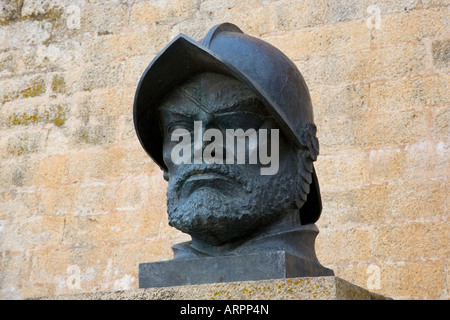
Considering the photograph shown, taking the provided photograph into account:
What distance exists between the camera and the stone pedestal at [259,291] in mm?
2158

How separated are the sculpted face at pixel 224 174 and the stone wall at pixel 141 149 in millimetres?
1645

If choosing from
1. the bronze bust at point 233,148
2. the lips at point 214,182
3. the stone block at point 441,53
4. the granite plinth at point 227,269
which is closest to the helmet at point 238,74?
the bronze bust at point 233,148

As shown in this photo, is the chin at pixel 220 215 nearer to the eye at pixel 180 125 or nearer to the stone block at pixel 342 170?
the eye at pixel 180 125

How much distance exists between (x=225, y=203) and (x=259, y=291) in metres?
0.39

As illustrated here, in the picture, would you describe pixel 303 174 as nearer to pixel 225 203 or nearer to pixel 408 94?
pixel 225 203

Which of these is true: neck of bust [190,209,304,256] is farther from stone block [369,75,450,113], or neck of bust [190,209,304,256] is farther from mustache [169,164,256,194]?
stone block [369,75,450,113]

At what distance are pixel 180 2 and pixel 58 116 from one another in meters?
1.05

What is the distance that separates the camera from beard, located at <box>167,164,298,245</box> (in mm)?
2527

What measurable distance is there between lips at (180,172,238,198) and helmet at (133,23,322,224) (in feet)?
0.83

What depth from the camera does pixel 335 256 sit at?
4.27 m
